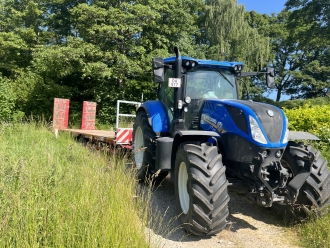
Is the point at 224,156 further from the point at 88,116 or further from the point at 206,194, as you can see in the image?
the point at 88,116

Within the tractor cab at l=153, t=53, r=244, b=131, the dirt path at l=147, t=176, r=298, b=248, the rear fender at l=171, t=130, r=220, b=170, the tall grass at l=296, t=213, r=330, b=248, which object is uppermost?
the tractor cab at l=153, t=53, r=244, b=131

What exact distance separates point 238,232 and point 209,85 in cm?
224

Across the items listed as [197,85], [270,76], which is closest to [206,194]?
[197,85]

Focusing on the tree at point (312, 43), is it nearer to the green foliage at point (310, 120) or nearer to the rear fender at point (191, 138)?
the green foliage at point (310, 120)

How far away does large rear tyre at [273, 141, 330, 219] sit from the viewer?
382 cm

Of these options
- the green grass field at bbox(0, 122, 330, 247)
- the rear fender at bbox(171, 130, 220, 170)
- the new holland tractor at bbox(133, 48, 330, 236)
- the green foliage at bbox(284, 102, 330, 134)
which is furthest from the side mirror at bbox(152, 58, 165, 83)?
the green foliage at bbox(284, 102, 330, 134)

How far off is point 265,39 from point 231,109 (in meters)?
19.8

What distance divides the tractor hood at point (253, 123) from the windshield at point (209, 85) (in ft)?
2.31

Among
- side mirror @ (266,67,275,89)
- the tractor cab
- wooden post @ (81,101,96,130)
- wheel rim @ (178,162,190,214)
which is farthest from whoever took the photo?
wooden post @ (81,101,96,130)

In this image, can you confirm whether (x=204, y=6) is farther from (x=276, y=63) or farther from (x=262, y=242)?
(x=262, y=242)

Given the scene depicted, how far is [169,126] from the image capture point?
520 cm

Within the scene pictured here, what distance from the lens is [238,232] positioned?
3867 millimetres

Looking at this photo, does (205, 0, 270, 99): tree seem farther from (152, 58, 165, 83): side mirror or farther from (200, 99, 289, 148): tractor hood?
(200, 99, 289, 148): tractor hood

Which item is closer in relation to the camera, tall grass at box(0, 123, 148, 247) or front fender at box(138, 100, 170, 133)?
tall grass at box(0, 123, 148, 247)
